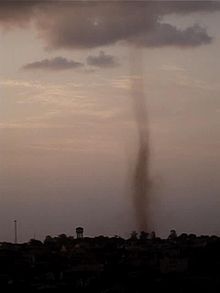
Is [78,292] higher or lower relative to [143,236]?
lower

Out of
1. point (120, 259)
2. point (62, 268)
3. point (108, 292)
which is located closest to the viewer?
point (108, 292)

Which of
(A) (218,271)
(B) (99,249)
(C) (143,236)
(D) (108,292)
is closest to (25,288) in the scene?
(D) (108,292)

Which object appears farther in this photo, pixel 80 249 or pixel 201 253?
pixel 80 249

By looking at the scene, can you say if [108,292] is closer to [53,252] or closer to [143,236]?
[53,252]

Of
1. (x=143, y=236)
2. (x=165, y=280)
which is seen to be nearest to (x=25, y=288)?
(x=165, y=280)

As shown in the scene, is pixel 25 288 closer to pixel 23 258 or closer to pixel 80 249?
pixel 23 258

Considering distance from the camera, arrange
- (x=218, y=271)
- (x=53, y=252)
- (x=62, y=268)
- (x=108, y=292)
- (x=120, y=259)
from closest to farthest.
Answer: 1. (x=108, y=292)
2. (x=218, y=271)
3. (x=62, y=268)
4. (x=120, y=259)
5. (x=53, y=252)
